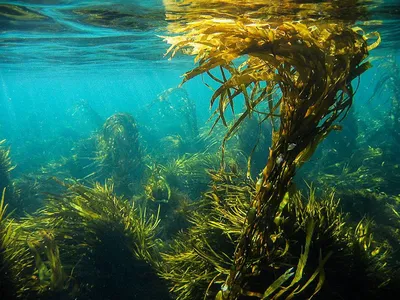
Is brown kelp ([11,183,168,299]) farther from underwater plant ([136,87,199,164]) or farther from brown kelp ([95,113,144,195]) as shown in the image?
underwater plant ([136,87,199,164])

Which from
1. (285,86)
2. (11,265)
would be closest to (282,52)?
(285,86)

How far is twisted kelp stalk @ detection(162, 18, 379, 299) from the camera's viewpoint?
7.77 ft

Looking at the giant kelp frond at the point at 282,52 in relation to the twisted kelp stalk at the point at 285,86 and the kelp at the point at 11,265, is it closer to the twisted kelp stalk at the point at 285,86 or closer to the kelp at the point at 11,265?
the twisted kelp stalk at the point at 285,86

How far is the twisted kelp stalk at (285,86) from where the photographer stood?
237 centimetres

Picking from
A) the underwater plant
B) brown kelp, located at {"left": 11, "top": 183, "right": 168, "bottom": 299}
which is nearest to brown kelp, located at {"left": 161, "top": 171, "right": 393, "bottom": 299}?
brown kelp, located at {"left": 11, "top": 183, "right": 168, "bottom": 299}

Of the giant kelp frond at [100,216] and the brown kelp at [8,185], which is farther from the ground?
the giant kelp frond at [100,216]

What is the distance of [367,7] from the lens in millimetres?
8438

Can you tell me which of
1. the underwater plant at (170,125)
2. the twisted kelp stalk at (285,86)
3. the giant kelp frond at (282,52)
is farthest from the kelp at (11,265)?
the underwater plant at (170,125)

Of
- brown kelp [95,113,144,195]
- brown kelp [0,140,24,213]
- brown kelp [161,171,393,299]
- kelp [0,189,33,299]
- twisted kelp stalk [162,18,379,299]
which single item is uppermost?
twisted kelp stalk [162,18,379,299]

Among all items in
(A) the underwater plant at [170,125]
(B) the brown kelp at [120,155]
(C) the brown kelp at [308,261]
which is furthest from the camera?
(A) the underwater plant at [170,125]

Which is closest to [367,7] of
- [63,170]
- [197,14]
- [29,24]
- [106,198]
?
[197,14]

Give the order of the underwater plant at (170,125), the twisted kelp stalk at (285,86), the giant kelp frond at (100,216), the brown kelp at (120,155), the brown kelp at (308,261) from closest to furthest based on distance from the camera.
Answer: the twisted kelp stalk at (285,86)
the brown kelp at (308,261)
the giant kelp frond at (100,216)
the brown kelp at (120,155)
the underwater plant at (170,125)

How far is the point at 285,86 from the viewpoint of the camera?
2.52m

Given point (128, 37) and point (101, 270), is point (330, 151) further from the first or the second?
point (101, 270)
